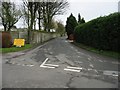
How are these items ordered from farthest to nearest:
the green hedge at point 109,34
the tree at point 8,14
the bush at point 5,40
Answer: the tree at point 8,14 < the bush at point 5,40 < the green hedge at point 109,34

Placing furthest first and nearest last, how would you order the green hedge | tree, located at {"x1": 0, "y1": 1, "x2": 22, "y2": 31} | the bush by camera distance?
tree, located at {"x1": 0, "y1": 1, "x2": 22, "y2": 31}, the bush, the green hedge

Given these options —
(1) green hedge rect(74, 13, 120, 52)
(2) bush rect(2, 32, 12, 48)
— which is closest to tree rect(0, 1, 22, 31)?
(2) bush rect(2, 32, 12, 48)

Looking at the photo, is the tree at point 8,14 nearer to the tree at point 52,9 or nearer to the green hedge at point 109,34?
the tree at point 52,9

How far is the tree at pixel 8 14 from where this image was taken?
47.1m

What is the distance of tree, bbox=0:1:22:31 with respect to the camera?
154 feet

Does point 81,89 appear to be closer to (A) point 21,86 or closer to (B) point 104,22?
(A) point 21,86

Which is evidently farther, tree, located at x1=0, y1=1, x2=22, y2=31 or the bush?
tree, located at x1=0, y1=1, x2=22, y2=31

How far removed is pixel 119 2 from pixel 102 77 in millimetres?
9714

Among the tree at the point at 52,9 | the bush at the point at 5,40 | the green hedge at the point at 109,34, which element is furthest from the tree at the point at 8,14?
the green hedge at the point at 109,34

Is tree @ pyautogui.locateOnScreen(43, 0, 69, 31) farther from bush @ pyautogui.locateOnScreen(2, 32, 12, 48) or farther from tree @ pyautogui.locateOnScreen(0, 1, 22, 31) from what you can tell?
bush @ pyautogui.locateOnScreen(2, 32, 12, 48)

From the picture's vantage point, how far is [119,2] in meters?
16.4

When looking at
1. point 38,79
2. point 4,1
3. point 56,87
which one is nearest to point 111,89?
point 56,87

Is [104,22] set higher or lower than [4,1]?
lower

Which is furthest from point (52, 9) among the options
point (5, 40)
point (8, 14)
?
point (5, 40)
